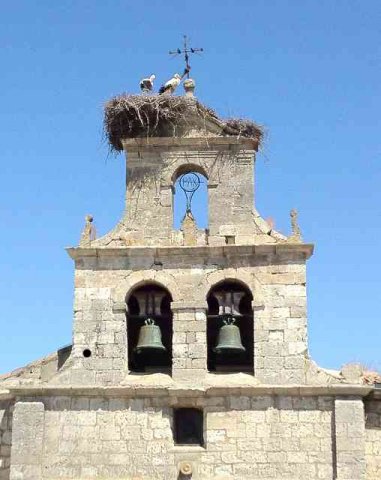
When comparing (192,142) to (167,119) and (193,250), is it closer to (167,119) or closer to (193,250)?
(167,119)

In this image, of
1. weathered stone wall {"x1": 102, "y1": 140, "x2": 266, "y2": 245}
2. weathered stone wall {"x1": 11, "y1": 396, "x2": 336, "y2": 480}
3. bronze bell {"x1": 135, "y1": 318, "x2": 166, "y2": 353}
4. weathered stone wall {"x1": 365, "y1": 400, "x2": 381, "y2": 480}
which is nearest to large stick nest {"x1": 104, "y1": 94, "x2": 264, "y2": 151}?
weathered stone wall {"x1": 102, "y1": 140, "x2": 266, "y2": 245}

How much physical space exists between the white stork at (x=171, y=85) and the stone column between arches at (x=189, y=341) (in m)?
3.63

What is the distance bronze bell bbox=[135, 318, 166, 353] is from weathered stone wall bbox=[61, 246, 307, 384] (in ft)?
0.84

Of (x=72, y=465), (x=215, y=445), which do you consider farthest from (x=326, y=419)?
(x=72, y=465)

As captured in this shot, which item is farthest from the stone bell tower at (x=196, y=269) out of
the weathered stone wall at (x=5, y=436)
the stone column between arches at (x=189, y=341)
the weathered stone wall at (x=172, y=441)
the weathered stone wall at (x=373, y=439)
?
the weathered stone wall at (x=5, y=436)

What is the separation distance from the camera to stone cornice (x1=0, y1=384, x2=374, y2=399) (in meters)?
13.7

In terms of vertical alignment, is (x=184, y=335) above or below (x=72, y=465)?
above

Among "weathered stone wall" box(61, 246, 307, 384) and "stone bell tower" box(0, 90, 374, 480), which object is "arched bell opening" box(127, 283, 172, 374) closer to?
"stone bell tower" box(0, 90, 374, 480)

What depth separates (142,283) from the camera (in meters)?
14.5

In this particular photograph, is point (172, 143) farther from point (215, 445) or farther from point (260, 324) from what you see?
point (215, 445)

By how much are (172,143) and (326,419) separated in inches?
192

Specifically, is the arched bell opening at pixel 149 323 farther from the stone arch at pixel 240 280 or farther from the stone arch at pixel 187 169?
the stone arch at pixel 187 169

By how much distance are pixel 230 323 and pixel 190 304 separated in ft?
2.38

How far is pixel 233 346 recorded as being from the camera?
558 inches
